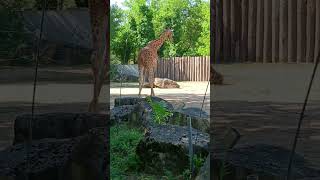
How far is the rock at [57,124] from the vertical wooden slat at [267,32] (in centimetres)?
106

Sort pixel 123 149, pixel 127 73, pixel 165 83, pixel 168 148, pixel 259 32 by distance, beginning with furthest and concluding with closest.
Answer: pixel 165 83, pixel 127 73, pixel 123 149, pixel 168 148, pixel 259 32

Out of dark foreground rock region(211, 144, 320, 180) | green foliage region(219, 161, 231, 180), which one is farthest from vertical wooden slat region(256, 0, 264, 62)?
green foliage region(219, 161, 231, 180)

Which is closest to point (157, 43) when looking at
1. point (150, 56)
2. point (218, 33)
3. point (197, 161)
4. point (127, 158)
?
point (150, 56)

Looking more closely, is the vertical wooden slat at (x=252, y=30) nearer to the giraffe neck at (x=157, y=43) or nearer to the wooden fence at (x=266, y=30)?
the wooden fence at (x=266, y=30)

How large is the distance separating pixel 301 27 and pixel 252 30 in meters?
0.27

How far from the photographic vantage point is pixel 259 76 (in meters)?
2.95

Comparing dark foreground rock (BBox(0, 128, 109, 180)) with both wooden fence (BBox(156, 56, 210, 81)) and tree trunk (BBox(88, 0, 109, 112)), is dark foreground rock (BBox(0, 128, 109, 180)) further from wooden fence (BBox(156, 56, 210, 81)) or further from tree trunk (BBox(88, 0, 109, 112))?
wooden fence (BBox(156, 56, 210, 81))

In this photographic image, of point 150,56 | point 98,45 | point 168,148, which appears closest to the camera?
point 98,45

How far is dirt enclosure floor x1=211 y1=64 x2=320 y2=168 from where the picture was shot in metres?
2.86

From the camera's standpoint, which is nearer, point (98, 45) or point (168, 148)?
point (98, 45)

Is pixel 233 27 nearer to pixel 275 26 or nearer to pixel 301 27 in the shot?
pixel 275 26

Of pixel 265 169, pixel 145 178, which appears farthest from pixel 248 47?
pixel 145 178

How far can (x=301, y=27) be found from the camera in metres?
2.89

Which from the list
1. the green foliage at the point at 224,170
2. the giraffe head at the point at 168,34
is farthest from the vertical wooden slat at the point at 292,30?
the giraffe head at the point at 168,34
